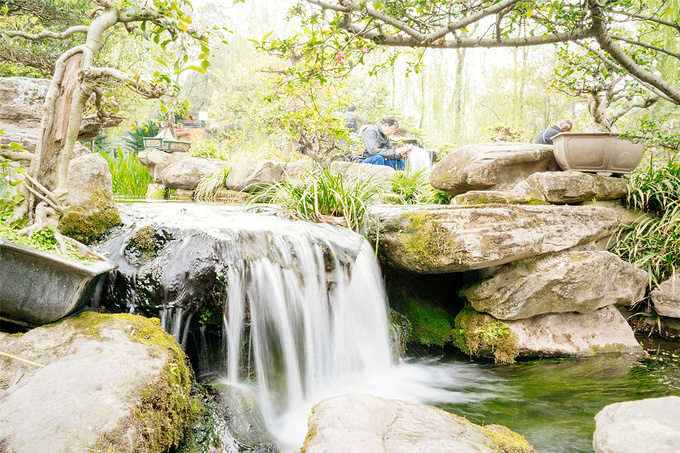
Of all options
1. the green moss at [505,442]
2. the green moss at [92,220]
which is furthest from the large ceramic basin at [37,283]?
the green moss at [505,442]

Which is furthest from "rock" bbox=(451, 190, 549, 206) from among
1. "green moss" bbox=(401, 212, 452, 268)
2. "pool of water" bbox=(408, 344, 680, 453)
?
"pool of water" bbox=(408, 344, 680, 453)

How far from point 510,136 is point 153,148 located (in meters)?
10.9

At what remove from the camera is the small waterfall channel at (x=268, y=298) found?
2512mm

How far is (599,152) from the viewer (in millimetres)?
4367

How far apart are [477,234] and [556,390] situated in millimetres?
1325

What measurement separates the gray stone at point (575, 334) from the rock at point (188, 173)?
6726 mm

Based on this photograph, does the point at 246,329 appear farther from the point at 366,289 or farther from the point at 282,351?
the point at 366,289

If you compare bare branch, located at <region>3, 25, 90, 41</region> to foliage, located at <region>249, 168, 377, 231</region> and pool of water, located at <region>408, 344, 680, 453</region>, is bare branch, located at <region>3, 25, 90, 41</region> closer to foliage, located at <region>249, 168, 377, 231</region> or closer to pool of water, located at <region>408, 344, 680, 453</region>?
foliage, located at <region>249, 168, 377, 231</region>

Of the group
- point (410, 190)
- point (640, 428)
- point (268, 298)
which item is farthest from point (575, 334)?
point (410, 190)

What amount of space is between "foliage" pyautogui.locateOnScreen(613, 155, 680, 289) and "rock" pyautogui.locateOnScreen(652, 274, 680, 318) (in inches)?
3.4

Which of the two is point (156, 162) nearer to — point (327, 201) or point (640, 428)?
→ point (327, 201)

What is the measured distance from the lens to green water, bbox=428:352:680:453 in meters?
2.38

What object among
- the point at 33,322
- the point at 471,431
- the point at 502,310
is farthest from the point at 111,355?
the point at 502,310

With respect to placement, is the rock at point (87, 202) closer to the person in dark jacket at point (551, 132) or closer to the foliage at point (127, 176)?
the foliage at point (127, 176)
